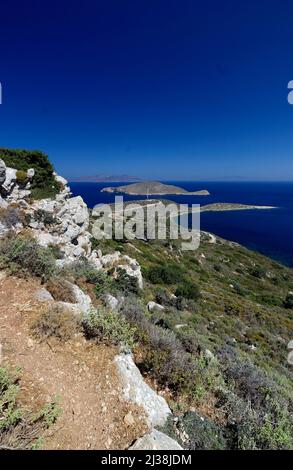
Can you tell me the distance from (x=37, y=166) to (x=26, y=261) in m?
13.5

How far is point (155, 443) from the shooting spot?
118 inches

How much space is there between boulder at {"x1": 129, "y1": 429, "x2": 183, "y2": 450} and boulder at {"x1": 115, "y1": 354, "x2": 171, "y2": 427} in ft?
1.12

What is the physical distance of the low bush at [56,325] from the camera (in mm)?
4418

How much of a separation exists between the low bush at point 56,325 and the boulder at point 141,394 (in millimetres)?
1017

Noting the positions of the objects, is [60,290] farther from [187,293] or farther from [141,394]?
[187,293]

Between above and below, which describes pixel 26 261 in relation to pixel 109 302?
above

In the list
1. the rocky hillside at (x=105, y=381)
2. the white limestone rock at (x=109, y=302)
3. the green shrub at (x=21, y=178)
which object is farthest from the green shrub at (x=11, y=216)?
the white limestone rock at (x=109, y=302)

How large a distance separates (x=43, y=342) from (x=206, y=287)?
22.3m

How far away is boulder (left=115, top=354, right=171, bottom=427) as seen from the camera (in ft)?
11.7

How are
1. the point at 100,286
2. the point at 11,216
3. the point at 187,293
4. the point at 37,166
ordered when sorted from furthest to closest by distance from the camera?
1. the point at 187,293
2. the point at 37,166
3. the point at 11,216
4. the point at 100,286

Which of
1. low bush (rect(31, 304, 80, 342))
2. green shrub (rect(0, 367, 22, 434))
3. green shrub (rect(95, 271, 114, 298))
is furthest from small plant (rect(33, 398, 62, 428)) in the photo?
green shrub (rect(95, 271, 114, 298))

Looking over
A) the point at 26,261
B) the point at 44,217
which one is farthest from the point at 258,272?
the point at 26,261

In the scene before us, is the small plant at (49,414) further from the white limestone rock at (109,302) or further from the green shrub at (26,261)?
the white limestone rock at (109,302)
